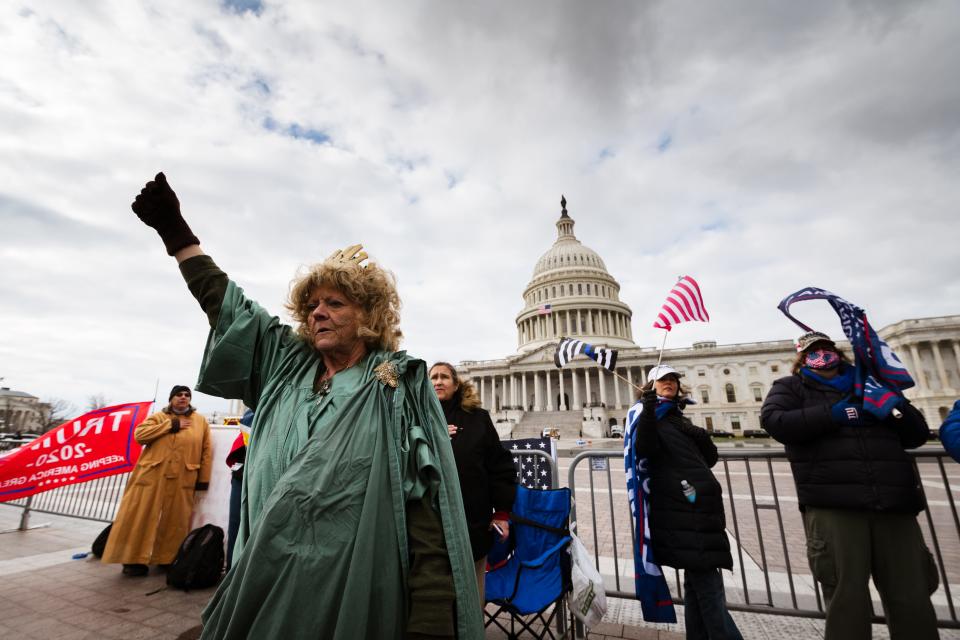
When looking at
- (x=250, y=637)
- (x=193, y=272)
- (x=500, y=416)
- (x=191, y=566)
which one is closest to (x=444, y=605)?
(x=250, y=637)

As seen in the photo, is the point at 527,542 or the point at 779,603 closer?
the point at 527,542

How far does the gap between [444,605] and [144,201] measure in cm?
212

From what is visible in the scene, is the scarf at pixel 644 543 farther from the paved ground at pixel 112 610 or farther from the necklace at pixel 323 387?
the necklace at pixel 323 387

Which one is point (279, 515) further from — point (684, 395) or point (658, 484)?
point (684, 395)

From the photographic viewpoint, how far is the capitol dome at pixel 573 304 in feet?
230

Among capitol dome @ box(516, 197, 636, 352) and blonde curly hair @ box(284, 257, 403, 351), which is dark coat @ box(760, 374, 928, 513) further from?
capitol dome @ box(516, 197, 636, 352)

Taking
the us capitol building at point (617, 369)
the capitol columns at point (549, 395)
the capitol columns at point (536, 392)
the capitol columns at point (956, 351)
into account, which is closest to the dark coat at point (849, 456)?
the us capitol building at point (617, 369)

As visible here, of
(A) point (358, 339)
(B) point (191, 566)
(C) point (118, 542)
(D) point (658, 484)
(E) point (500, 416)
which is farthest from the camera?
(E) point (500, 416)

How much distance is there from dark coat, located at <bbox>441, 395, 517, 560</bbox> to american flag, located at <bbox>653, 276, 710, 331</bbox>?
208 inches

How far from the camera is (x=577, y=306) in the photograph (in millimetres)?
70250

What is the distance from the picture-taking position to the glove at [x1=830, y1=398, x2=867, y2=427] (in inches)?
128

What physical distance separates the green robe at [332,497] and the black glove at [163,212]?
38 centimetres

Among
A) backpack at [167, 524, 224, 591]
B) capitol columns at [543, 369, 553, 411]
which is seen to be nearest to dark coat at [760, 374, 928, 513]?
backpack at [167, 524, 224, 591]

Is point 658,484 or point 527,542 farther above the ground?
point 658,484
